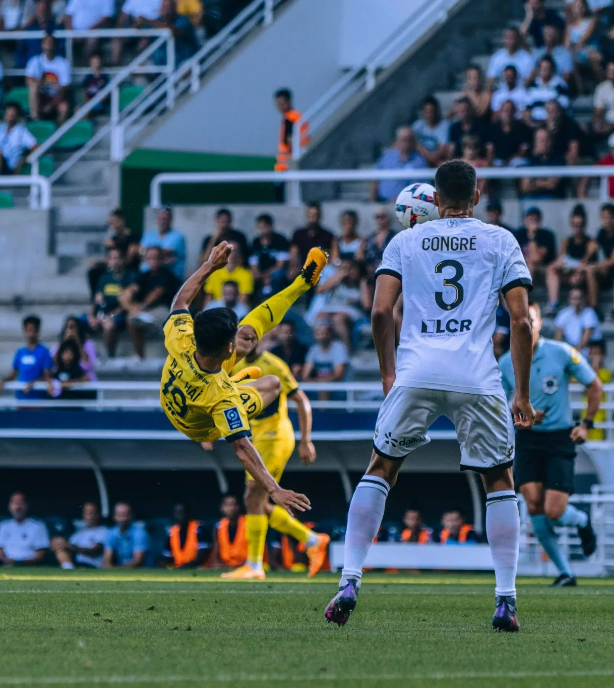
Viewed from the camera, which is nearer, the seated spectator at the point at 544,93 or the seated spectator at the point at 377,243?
the seated spectator at the point at 377,243

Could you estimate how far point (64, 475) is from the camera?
60.6ft

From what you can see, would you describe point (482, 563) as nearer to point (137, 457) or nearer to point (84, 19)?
point (137, 457)

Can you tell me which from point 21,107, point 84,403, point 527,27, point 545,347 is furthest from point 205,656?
point 21,107

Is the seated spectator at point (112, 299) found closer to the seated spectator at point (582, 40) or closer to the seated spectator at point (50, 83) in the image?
the seated spectator at point (50, 83)

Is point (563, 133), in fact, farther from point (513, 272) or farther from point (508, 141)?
point (513, 272)

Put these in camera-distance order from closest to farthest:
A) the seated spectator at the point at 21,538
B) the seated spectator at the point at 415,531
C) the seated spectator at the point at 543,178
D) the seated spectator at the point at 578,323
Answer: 1. the seated spectator at the point at 415,531
2. the seated spectator at the point at 578,323
3. the seated spectator at the point at 21,538
4. the seated spectator at the point at 543,178

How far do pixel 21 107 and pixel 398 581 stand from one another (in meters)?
11.9

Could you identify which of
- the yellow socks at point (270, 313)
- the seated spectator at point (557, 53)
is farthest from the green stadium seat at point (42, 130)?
the yellow socks at point (270, 313)

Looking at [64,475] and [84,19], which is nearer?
[64,475]

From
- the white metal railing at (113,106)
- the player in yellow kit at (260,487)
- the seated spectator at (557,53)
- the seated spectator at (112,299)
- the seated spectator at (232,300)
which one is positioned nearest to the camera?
the player in yellow kit at (260,487)

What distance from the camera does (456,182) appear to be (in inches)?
290

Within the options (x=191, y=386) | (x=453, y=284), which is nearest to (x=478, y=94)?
(x=191, y=386)

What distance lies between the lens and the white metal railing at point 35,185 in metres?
20.3

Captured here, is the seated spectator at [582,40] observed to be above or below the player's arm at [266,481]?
above
